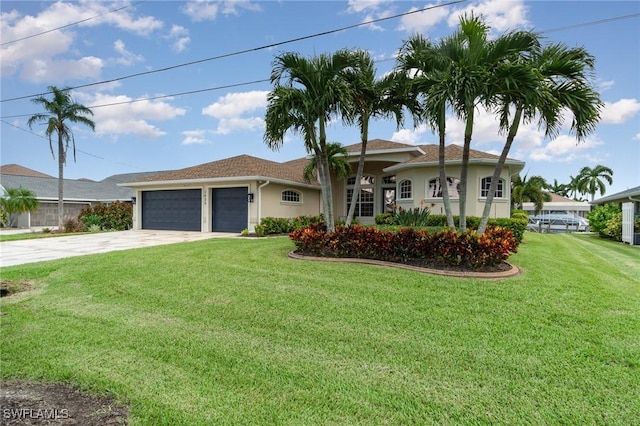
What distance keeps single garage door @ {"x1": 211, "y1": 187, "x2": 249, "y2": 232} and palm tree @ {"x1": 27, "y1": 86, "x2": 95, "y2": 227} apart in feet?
33.5

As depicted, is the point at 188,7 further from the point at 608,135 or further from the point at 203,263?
the point at 608,135

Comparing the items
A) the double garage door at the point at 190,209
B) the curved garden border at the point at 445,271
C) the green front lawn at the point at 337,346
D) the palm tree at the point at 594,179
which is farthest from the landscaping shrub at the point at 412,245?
the palm tree at the point at 594,179

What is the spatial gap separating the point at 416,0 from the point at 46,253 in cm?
1262

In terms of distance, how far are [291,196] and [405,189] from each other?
5.85 m

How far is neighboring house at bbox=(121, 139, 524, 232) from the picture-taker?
49.6ft

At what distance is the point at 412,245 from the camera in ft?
23.9

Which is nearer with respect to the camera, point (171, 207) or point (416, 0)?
point (416, 0)

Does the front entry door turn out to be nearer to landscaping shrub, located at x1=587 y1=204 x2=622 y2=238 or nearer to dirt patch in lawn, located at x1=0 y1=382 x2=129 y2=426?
landscaping shrub, located at x1=587 y1=204 x2=622 y2=238

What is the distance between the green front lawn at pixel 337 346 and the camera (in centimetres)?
272

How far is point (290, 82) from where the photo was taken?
29.5ft

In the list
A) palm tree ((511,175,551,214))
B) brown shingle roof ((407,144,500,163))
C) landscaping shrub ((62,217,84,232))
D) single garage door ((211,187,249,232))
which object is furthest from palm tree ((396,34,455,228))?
palm tree ((511,175,551,214))

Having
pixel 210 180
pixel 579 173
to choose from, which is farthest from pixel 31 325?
pixel 579 173

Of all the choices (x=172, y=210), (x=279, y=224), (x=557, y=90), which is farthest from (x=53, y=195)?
(x=557, y=90)

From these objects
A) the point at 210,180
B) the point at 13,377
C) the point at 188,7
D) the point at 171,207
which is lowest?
the point at 13,377
